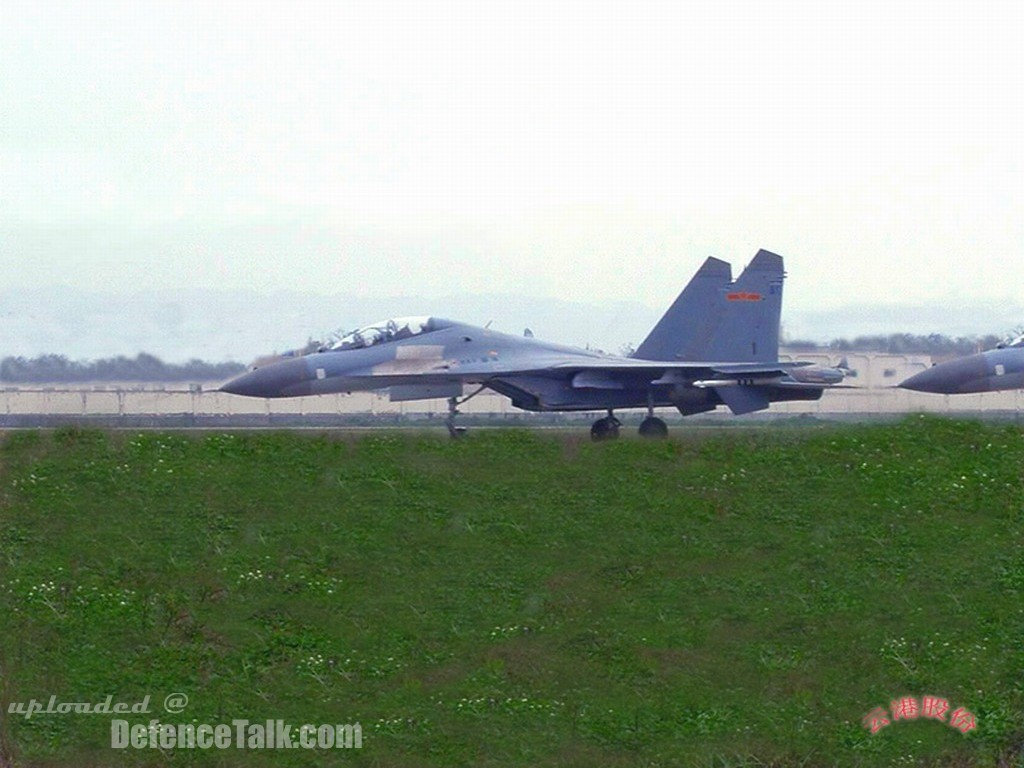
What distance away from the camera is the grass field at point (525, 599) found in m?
14.3

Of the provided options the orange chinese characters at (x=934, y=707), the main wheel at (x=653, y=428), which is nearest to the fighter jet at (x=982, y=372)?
the main wheel at (x=653, y=428)

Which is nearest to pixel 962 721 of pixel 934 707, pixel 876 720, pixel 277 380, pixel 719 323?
pixel 934 707

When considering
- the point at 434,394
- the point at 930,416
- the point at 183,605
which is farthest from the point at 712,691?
the point at 434,394

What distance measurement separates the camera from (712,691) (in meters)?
14.8

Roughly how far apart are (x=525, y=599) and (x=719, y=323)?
1622 centimetres

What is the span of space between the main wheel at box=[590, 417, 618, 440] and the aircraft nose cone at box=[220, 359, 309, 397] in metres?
5.77

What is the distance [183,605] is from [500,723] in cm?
406

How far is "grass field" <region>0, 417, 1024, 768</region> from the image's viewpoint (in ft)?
47.0

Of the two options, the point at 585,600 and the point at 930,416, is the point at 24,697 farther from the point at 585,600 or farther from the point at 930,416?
the point at 930,416

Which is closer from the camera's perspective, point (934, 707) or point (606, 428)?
point (934, 707)

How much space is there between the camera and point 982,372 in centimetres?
2877

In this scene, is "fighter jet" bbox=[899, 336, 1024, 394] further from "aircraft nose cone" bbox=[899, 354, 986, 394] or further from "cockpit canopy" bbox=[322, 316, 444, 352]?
"cockpit canopy" bbox=[322, 316, 444, 352]

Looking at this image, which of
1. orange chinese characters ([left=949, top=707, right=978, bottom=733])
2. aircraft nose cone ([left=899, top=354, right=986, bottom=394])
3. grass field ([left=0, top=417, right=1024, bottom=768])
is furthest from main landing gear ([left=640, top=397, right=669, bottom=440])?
orange chinese characters ([left=949, top=707, right=978, bottom=733])

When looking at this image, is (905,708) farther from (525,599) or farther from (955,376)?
(955,376)
